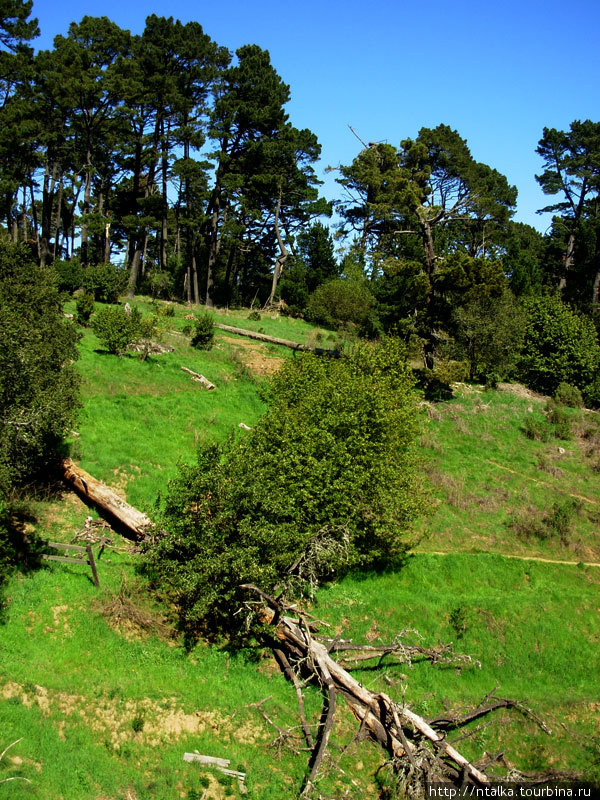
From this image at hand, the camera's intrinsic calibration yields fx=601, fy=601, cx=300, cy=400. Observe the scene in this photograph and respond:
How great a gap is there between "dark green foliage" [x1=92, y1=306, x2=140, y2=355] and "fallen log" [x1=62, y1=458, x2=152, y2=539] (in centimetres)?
1054

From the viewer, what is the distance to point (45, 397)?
16.5 metres

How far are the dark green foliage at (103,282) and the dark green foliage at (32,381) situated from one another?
534 inches

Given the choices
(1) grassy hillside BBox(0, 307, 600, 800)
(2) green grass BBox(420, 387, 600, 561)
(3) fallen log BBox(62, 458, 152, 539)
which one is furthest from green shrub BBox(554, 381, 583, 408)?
(3) fallen log BBox(62, 458, 152, 539)

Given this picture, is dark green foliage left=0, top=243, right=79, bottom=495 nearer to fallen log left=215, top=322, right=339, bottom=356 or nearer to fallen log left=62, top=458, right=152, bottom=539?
fallen log left=62, top=458, right=152, bottom=539

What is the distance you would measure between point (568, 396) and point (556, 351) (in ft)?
12.0

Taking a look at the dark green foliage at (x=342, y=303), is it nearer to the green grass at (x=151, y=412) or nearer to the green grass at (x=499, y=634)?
the green grass at (x=151, y=412)

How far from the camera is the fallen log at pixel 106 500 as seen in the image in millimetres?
17250

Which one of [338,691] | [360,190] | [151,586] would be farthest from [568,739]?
[360,190]

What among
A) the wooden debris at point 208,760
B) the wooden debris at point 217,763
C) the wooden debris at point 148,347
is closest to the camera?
the wooden debris at point 217,763

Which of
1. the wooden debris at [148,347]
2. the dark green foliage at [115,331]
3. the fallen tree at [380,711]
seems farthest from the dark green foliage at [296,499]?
the dark green foliage at [115,331]

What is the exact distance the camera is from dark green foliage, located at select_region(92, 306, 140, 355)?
2897 cm

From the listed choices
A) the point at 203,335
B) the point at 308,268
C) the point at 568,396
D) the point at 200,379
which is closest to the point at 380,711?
the point at 200,379

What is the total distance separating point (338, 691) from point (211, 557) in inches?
171

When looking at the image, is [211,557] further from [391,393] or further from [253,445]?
[391,393]
